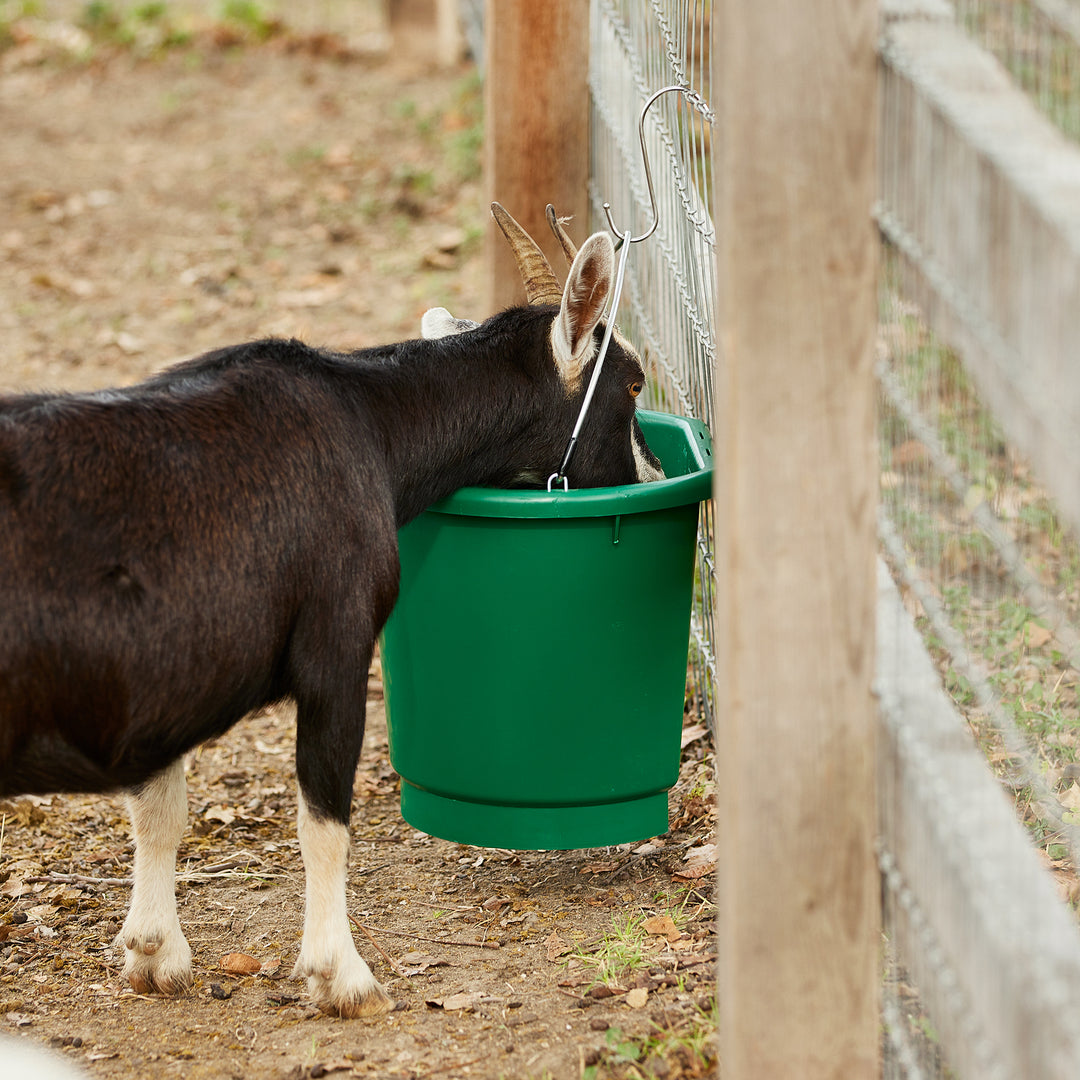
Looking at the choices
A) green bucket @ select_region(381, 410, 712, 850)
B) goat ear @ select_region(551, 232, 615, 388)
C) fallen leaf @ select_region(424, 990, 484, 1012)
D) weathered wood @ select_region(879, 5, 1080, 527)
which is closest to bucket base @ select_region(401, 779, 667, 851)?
green bucket @ select_region(381, 410, 712, 850)

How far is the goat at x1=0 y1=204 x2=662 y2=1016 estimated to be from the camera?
2.76m

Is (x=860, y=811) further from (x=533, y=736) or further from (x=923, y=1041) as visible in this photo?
(x=533, y=736)

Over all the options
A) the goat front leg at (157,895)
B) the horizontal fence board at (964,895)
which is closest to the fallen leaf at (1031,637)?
the horizontal fence board at (964,895)

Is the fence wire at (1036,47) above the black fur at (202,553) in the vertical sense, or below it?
above

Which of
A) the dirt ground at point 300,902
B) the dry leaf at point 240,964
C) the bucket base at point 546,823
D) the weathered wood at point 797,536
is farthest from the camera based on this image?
the bucket base at point 546,823

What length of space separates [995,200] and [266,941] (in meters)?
2.59

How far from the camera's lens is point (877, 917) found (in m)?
2.30

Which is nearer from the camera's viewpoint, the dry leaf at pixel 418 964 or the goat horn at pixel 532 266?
the dry leaf at pixel 418 964

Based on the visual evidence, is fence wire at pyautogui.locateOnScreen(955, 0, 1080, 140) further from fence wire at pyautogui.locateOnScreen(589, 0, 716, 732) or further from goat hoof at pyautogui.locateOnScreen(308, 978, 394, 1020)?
goat hoof at pyautogui.locateOnScreen(308, 978, 394, 1020)

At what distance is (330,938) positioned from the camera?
124 inches

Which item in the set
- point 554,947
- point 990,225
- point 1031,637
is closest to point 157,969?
point 554,947

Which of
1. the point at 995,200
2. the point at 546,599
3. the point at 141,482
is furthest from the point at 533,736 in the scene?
the point at 995,200

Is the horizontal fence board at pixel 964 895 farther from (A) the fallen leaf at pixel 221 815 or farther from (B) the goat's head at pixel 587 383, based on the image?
(A) the fallen leaf at pixel 221 815

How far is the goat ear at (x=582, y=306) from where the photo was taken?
3.37m
